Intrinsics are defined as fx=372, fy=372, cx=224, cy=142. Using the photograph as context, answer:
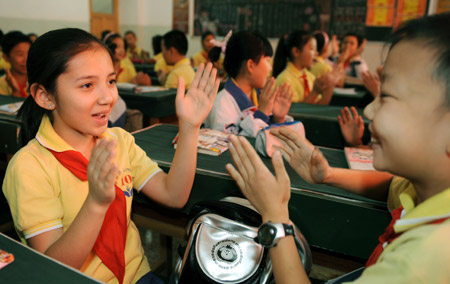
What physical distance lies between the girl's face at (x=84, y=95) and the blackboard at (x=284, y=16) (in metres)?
6.66

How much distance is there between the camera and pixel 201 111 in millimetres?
1140

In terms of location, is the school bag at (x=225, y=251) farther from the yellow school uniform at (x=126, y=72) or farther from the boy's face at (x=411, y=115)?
the yellow school uniform at (x=126, y=72)

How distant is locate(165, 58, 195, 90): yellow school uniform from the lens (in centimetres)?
414

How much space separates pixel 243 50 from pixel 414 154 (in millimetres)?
1625

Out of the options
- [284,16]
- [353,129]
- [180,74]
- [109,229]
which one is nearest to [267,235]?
[109,229]

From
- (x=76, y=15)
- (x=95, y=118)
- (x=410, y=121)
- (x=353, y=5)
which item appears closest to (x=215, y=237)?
(x=95, y=118)

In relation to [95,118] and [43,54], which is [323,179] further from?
[43,54]

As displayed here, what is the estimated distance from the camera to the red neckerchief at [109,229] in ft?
3.20

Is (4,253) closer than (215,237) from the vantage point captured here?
Yes

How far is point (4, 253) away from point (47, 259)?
0.09m

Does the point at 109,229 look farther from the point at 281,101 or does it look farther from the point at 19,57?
the point at 19,57

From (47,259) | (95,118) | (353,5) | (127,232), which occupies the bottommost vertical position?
(127,232)

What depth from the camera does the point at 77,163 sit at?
0.98m

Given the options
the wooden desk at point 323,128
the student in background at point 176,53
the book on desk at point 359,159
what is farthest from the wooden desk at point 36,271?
the student in background at point 176,53
